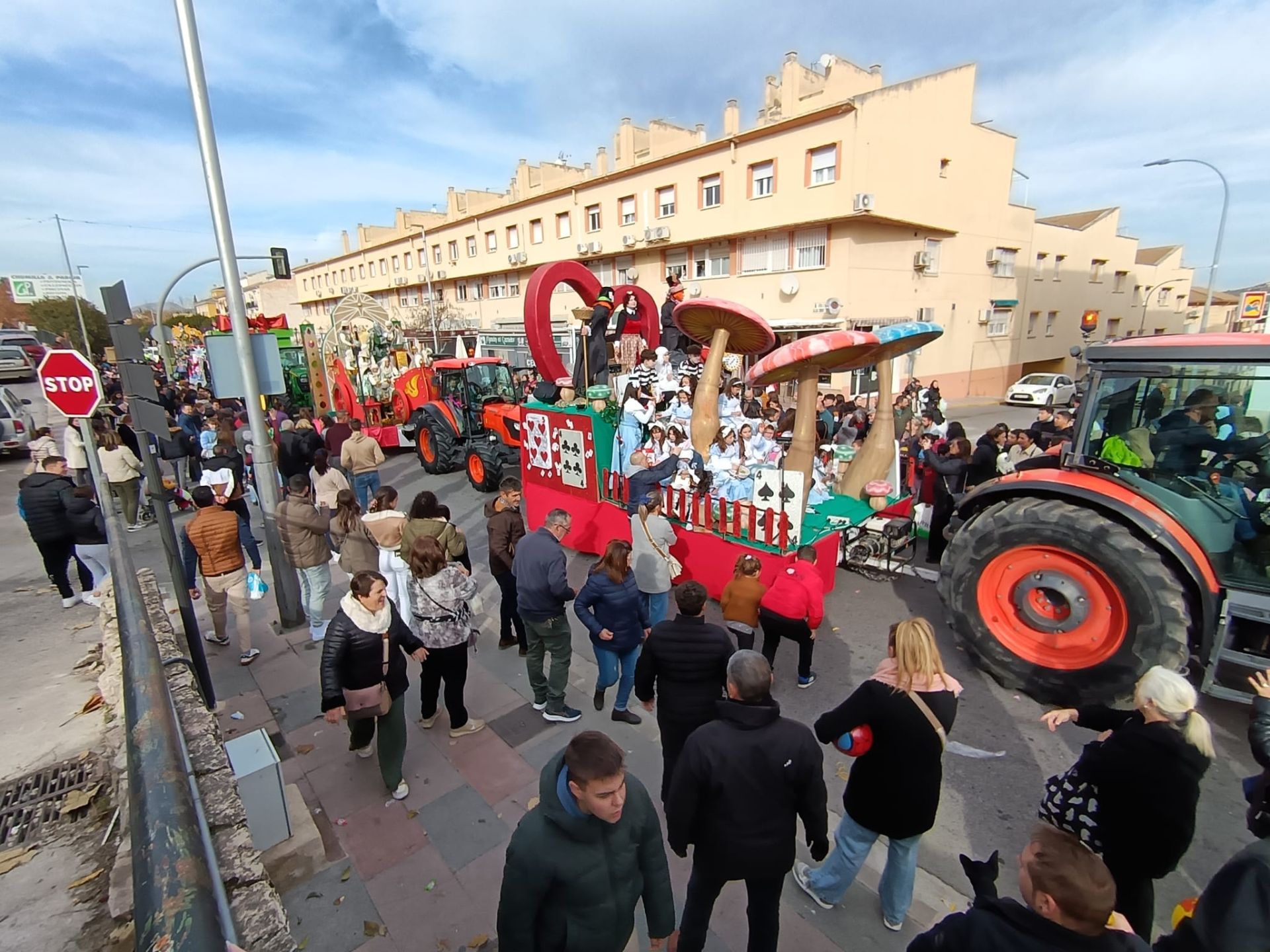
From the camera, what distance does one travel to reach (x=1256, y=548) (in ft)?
13.6

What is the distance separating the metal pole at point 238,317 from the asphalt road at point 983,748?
3171 mm

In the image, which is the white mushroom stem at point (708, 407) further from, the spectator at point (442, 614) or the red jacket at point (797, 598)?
the spectator at point (442, 614)

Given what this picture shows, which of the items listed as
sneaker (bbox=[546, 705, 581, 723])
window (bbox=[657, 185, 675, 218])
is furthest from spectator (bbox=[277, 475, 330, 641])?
window (bbox=[657, 185, 675, 218])

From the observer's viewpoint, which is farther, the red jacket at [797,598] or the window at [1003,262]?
the window at [1003,262]

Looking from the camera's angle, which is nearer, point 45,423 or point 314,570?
point 314,570

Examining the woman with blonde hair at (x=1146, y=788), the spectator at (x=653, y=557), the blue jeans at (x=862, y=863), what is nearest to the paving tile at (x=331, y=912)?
the blue jeans at (x=862, y=863)

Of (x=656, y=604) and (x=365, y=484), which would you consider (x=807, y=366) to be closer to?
(x=656, y=604)

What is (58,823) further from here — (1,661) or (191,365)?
(191,365)

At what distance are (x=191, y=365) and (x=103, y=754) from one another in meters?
35.5

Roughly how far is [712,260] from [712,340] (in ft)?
53.6

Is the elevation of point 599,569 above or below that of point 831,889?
above

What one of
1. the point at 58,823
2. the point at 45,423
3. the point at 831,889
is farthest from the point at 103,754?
the point at 45,423

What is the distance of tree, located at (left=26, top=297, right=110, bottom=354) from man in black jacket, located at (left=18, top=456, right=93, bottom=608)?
129 feet

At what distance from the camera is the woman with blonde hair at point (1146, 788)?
222 cm
